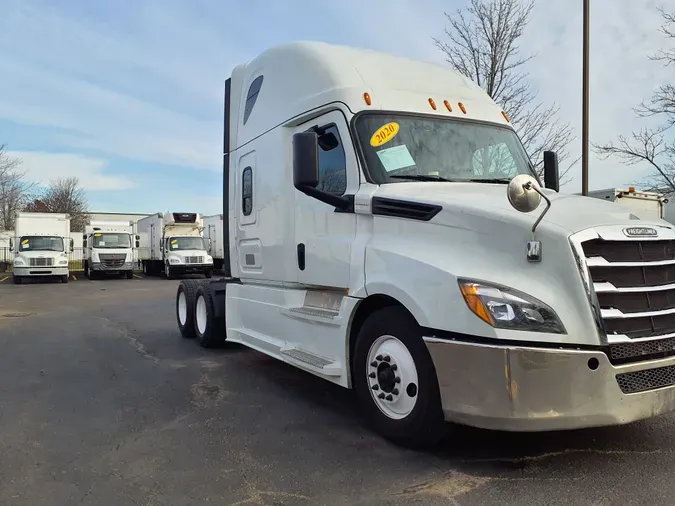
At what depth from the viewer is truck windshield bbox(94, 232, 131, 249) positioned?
27.6m

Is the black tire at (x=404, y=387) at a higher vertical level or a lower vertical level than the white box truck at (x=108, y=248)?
lower

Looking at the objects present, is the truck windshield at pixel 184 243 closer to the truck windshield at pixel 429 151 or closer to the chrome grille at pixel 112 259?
the chrome grille at pixel 112 259

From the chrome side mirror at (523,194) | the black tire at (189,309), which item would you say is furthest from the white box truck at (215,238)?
the chrome side mirror at (523,194)

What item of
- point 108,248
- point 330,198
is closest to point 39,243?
point 108,248

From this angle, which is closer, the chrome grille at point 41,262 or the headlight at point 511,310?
the headlight at point 511,310

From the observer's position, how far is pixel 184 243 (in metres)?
28.2

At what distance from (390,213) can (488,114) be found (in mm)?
1871

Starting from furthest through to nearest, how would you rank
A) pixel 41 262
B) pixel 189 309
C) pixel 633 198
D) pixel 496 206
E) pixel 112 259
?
pixel 112 259, pixel 41 262, pixel 633 198, pixel 189 309, pixel 496 206

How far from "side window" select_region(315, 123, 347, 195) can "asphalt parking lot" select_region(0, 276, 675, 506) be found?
2036 mm

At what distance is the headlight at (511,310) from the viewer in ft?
10.9

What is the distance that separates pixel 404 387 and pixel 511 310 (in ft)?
3.44

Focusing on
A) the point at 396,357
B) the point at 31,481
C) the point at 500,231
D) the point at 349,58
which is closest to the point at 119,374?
the point at 31,481

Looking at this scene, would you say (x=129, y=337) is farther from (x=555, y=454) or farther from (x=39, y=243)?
(x=39, y=243)

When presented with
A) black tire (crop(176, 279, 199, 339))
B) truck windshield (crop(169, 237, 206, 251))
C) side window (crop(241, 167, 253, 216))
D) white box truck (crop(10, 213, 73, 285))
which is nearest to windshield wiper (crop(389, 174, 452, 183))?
side window (crop(241, 167, 253, 216))
